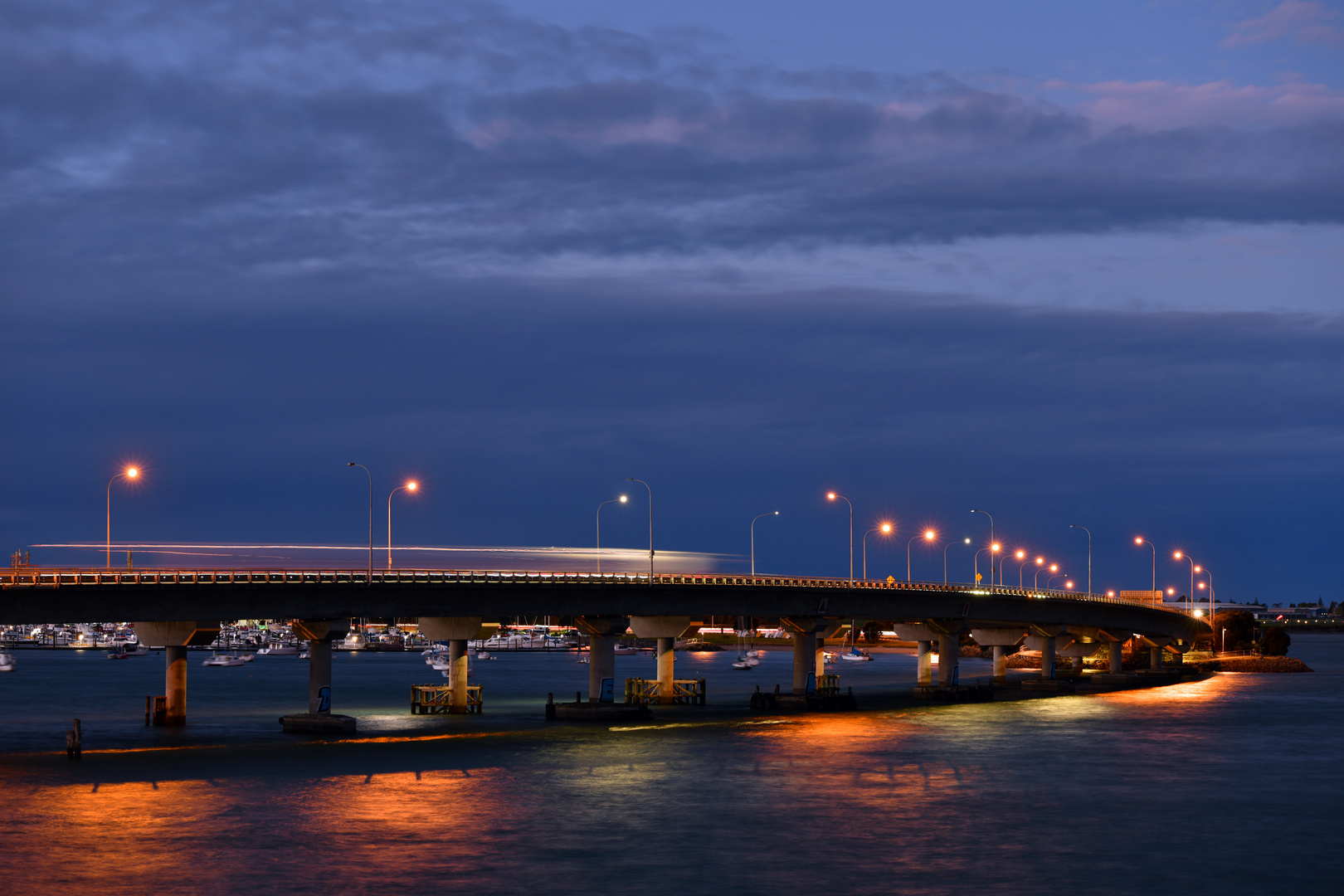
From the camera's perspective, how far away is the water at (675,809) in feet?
154

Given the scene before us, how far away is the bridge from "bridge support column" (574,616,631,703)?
5.3 inches

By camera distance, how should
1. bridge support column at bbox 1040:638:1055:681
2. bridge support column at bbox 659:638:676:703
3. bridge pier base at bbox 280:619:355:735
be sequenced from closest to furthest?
bridge pier base at bbox 280:619:355:735 < bridge support column at bbox 659:638:676:703 < bridge support column at bbox 1040:638:1055:681

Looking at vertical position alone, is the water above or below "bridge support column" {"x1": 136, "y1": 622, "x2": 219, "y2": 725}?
below

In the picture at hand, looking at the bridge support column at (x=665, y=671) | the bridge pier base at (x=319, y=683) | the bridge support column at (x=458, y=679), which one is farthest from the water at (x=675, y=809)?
the bridge support column at (x=665, y=671)

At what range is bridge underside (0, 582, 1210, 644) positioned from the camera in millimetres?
81938

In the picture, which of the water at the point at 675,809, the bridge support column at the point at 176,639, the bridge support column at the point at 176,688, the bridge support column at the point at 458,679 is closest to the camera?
the water at the point at 675,809

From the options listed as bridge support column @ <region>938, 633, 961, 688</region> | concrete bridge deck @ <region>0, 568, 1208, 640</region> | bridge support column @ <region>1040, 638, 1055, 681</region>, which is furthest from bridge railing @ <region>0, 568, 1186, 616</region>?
bridge support column @ <region>1040, 638, 1055, 681</region>

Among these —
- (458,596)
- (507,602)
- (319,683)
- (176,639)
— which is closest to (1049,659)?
(507,602)

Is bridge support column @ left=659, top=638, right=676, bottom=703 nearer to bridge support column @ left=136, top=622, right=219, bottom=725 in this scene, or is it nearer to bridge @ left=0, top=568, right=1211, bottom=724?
bridge @ left=0, top=568, right=1211, bottom=724

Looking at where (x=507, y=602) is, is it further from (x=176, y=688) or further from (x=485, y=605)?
(x=176, y=688)

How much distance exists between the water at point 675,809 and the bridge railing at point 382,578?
9805 millimetres

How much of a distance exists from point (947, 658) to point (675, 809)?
311 feet

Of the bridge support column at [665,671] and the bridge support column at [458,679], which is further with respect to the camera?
the bridge support column at [665,671]

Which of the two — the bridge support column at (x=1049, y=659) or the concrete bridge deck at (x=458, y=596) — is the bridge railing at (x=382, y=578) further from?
the bridge support column at (x=1049, y=659)
